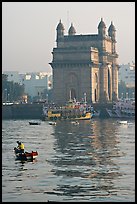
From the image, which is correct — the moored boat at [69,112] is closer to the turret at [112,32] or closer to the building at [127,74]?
the turret at [112,32]

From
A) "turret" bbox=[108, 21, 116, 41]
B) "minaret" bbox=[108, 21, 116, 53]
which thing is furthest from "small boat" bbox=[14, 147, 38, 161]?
"turret" bbox=[108, 21, 116, 41]

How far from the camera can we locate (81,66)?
284 ft

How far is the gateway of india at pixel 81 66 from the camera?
284 ft

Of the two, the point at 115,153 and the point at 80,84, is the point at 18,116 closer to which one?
the point at 80,84

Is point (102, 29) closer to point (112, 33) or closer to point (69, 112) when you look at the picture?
point (112, 33)

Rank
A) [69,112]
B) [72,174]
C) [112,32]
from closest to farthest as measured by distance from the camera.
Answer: [72,174] < [69,112] < [112,32]

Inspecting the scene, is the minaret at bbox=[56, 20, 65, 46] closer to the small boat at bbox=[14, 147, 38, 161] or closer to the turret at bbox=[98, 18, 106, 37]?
the turret at bbox=[98, 18, 106, 37]

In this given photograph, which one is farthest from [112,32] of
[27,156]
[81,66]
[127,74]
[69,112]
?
[127,74]

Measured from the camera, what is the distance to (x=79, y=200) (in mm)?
19094

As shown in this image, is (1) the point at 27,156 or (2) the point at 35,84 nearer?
(1) the point at 27,156

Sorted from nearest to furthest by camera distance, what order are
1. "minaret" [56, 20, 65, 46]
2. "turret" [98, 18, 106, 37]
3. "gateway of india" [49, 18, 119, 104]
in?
1. "gateway of india" [49, 18, 119, 104]
2. "minaret" [56, 20, 65, 46]
3. "turret" [98, 18, 106, 37]

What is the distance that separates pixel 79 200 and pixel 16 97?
86427mm

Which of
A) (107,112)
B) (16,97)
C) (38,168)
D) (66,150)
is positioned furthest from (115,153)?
(16,97)

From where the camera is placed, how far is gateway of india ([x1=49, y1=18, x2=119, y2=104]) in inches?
3410
